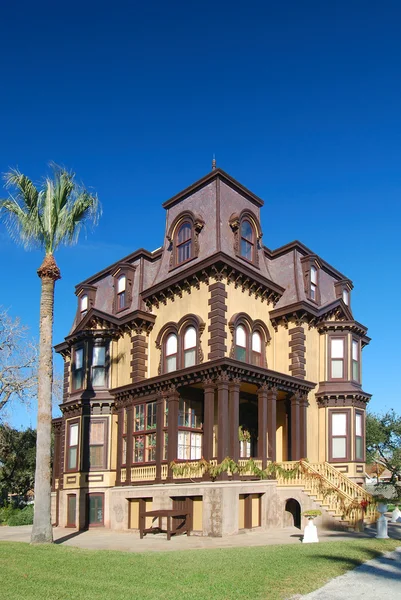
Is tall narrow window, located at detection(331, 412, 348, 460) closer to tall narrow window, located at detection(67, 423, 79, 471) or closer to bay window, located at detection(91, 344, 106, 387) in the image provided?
bay window, located at detection(91, 344, 106, 387)

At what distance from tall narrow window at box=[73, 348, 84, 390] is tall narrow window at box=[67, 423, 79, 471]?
1.90 metres

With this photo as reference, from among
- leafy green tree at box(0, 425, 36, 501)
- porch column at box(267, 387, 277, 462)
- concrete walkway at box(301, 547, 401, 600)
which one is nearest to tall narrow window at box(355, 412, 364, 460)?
porch column at box(267, 387, 277, 462)

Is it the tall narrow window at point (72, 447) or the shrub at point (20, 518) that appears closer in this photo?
the tall narrow window at point (72, 447)

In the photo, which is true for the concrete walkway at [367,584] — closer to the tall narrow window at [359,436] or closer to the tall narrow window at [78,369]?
the tall narrow window at [359,436]

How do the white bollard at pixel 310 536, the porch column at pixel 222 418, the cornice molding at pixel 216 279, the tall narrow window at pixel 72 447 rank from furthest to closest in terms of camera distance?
the tall narrow window at pixel 72 447 < the cornice molding at pixel 216 279 < the porch column at pixel 222 418 < the white bollard at pixel 310 536

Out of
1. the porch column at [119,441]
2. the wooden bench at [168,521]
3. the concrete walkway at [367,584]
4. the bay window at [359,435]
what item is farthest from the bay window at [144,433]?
the concrete walkway at [367,584]

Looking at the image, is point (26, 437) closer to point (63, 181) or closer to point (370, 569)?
point (63, 181)

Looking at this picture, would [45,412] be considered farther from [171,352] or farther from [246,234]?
[246,234]

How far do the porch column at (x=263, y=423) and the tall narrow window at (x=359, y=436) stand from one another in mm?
5932

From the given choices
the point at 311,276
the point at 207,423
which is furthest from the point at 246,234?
the point at 207,423

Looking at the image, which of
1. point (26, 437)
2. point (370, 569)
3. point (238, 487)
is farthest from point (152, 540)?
point (26, 437)

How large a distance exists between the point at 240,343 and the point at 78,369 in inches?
360

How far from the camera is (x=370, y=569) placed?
45.5 ft

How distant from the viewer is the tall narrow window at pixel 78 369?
3048 centimetres
